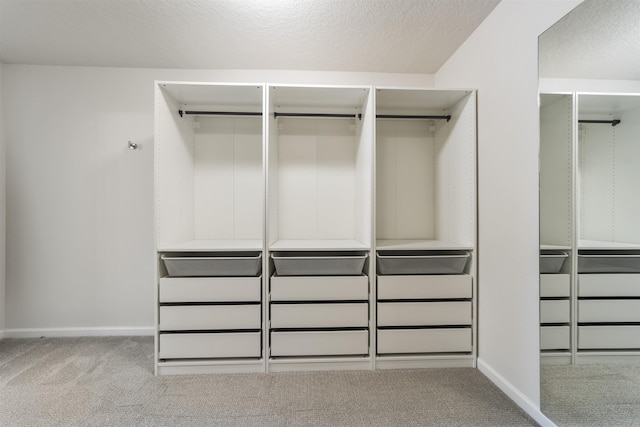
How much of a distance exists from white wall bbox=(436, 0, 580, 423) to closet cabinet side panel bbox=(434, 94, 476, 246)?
6cm

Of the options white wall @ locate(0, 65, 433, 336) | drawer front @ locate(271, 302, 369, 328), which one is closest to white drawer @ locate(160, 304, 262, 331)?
drawer front @ locate(271, 302, 369, 328)

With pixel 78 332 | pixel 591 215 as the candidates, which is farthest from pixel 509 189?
pixel 78 332

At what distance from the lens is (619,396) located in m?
1.16

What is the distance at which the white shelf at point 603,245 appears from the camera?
1.08m

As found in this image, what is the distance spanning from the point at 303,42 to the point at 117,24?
1262mm

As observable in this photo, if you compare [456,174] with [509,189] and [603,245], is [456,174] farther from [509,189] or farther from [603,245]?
[603,245]

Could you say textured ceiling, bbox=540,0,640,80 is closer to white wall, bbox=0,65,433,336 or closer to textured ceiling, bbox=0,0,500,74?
textured ceiling, bbox=0,0,500,74

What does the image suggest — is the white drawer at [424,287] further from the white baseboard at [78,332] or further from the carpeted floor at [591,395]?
the white baseboard at [78,332]

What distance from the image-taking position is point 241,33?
79.6 inches

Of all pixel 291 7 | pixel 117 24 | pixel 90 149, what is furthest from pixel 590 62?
pixel 90 149

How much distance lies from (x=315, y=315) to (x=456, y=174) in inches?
58.1


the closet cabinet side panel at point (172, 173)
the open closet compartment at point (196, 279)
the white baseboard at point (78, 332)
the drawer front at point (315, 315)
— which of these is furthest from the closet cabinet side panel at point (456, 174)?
the white baseboard at point (78, 332)

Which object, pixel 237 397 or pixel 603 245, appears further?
pixel 237 397

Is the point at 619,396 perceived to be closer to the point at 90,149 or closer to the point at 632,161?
the point at 632,161
